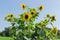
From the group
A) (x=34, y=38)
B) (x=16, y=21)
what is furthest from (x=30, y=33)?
(x=16, y=21)

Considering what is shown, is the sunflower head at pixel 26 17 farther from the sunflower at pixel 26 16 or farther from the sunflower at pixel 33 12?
the sunflower at pixel 33 12

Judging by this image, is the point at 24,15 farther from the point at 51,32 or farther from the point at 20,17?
the point at 51,32

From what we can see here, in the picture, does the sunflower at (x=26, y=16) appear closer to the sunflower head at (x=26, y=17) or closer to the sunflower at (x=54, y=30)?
the sunflower head at (x=26, y=17)

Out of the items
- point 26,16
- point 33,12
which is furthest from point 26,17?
point 33,12

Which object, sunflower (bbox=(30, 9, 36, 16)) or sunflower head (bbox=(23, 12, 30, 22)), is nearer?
sunflower head (bbox=(23, 12, 30, 22))

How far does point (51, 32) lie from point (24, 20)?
1.82 feet

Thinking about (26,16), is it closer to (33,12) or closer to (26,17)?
(26,17)

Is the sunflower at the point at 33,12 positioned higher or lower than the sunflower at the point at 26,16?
higher

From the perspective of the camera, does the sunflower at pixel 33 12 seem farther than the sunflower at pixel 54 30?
Yes

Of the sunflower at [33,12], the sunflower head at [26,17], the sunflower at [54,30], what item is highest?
the sunflower at [33,12]

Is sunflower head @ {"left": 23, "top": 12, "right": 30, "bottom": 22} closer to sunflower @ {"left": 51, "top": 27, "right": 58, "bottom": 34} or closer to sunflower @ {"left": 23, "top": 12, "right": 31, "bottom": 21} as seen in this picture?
sunflower @ {"left": 23, "top": 12, "right": 31, "bottom": 21}

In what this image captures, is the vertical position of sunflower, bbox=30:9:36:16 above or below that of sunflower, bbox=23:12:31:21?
above

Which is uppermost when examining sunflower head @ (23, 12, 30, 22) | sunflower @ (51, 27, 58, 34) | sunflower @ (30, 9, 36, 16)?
sunflower @ (30, 9, 36, 16)

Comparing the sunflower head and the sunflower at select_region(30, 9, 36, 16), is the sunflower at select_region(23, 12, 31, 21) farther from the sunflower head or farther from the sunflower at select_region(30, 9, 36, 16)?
the sunflower at select_region(30, 9, 36, 16)
